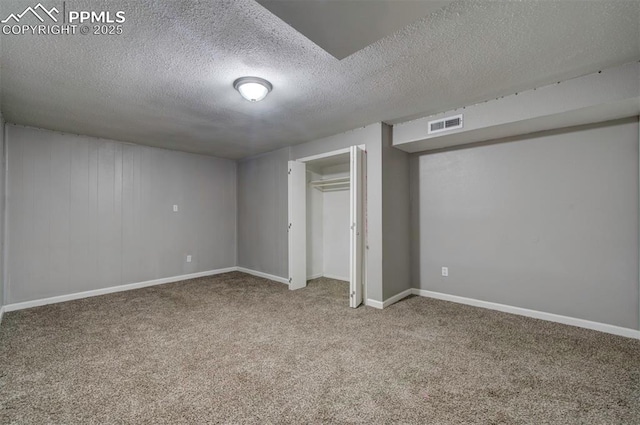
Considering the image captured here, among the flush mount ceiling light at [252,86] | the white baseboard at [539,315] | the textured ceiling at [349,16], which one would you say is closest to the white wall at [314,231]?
the white baseboard at [539,315]

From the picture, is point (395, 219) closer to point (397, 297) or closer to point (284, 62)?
point (397, 297)

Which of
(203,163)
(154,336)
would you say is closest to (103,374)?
(154,336)

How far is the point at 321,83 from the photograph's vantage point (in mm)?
2586

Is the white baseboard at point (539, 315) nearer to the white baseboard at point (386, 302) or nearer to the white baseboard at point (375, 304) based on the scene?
the white baseboard at point (386, 302)

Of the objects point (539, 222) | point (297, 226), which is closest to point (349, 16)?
point (539, 222)

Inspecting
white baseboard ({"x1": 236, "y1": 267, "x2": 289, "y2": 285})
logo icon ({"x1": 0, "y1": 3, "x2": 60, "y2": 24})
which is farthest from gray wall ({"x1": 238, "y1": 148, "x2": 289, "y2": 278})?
logo icon ({"x1": 0, "y1": 3, "x2": 60, "y2": 24})

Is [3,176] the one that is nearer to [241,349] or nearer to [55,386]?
[55,386]

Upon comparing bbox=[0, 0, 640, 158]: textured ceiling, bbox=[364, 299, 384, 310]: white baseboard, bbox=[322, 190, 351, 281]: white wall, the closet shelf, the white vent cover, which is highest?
bbox=[0, 0, 640, 158]: textured ceiling

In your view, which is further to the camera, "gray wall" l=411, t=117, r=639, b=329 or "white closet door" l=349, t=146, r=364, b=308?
"white closet door" l=349, t=146, r=364, b=308

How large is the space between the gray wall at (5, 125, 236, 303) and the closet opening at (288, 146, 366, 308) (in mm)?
1991

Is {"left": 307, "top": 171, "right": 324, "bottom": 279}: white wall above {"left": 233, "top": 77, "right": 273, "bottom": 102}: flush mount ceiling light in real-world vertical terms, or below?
below

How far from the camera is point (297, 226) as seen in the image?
4.57 meters

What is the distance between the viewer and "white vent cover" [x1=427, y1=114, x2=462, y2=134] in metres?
3.20

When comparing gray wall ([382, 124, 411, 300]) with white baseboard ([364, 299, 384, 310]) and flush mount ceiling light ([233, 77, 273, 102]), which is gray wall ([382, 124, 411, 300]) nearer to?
white baseboard ([364, 299, 384, 310])
